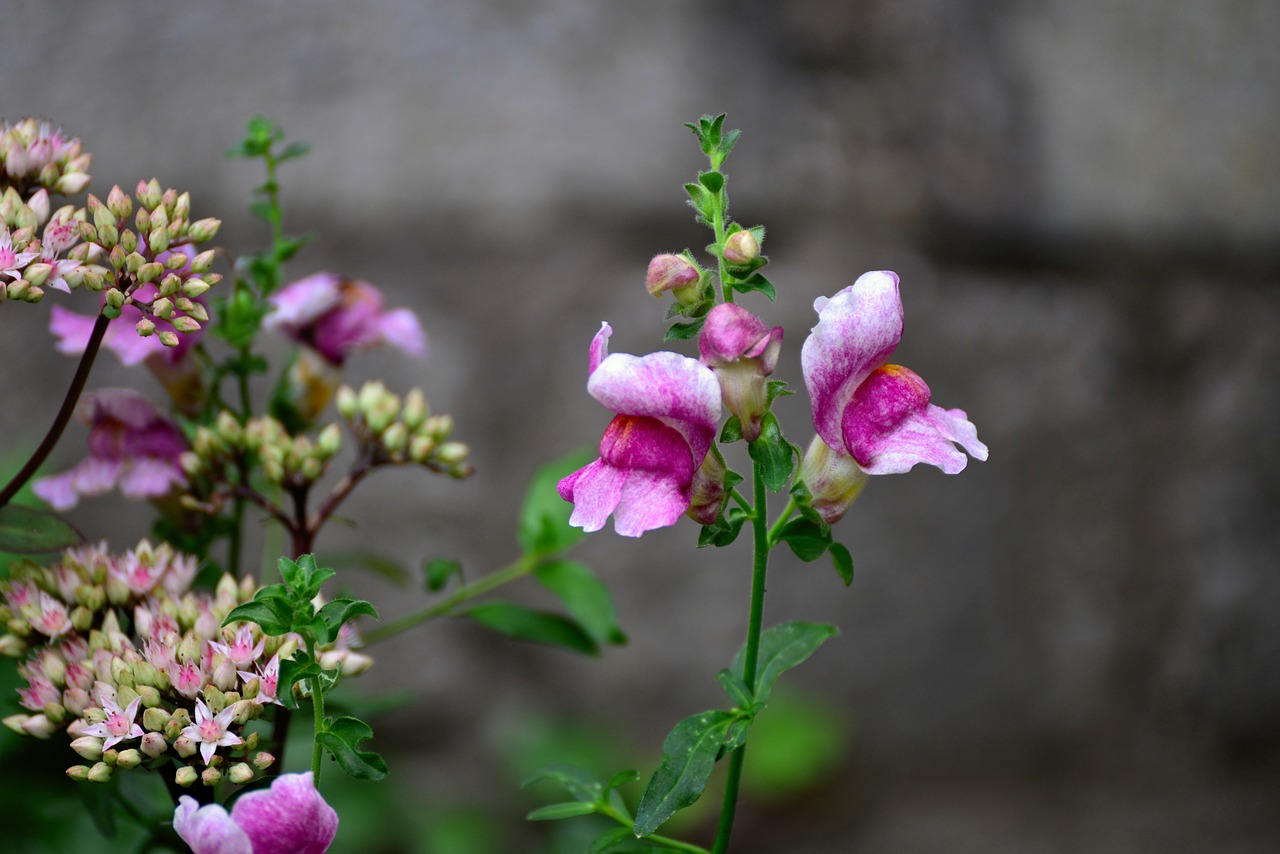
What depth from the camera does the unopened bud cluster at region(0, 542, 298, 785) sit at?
0.42 metres

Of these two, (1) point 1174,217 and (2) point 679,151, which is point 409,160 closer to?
(2) point 679,151

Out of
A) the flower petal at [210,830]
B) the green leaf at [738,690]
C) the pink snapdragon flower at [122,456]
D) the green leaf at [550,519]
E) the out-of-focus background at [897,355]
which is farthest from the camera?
the out-of-focus background at [897,355]

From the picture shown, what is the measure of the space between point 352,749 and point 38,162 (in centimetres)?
30

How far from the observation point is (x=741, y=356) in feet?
1.37

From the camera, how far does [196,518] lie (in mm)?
621

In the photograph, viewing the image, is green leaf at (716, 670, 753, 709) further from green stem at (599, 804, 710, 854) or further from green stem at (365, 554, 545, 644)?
green stem at (365, 554, 545, 644)

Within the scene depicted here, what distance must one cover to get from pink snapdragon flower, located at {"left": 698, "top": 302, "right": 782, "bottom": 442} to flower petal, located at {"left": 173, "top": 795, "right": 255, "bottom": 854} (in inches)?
8.8

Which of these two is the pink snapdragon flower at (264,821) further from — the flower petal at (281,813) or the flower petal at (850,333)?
the flower petal at (850,333)

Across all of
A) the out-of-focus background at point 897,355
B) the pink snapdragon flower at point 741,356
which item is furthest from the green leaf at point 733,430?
the out-of-focus background at point 897,355

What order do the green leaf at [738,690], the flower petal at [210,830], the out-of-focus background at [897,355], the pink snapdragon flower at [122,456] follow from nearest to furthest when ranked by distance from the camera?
1. the flower petal at [210,830]
2. the green leaf at [738,690]
3. the pink snapdragon flower at [122,456]
4. the out-of-focus background at [897,355]

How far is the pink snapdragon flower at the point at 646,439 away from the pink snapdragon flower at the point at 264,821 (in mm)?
130

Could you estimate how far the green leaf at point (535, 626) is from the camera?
0.64 metres

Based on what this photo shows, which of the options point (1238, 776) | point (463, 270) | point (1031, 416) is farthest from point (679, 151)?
point (1238, 776)

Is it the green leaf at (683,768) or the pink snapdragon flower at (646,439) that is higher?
the pink snapdragon flower at (646,439)
